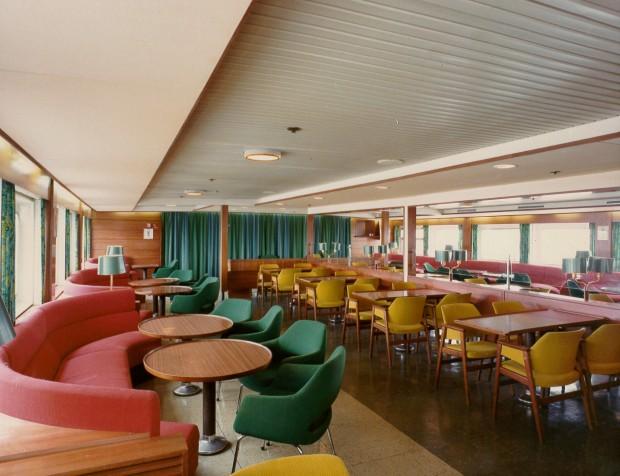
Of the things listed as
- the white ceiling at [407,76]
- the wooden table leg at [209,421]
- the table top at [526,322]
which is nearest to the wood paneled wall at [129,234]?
the white ceiling at [407,76]

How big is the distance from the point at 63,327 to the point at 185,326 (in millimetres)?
1019

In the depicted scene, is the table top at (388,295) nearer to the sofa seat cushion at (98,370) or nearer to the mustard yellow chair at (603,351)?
the mustard yellow chair at (603,351)

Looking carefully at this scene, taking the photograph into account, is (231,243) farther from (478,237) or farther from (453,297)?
(453,297)

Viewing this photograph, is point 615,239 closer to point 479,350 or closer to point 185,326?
point 479,350

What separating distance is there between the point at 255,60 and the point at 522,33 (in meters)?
1.21

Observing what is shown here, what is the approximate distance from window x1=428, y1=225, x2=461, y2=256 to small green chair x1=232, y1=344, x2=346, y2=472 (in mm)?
11735

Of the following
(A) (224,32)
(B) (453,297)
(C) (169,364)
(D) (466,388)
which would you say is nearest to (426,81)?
(A) (224,32)

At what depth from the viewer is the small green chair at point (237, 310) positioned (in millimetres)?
4102

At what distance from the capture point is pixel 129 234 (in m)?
11.6

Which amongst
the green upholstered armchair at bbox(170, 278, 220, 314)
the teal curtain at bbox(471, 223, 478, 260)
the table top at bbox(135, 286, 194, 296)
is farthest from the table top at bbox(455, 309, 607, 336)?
the teal curtain at bbox(471, 223, 478, 260)

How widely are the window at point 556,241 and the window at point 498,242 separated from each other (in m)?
0.45

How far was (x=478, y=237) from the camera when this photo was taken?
482 inches

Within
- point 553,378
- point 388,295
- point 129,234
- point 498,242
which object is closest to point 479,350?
point 553,378

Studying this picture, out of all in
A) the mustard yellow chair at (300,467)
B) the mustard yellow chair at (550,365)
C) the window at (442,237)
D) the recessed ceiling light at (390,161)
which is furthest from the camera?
the window at (442,237)
